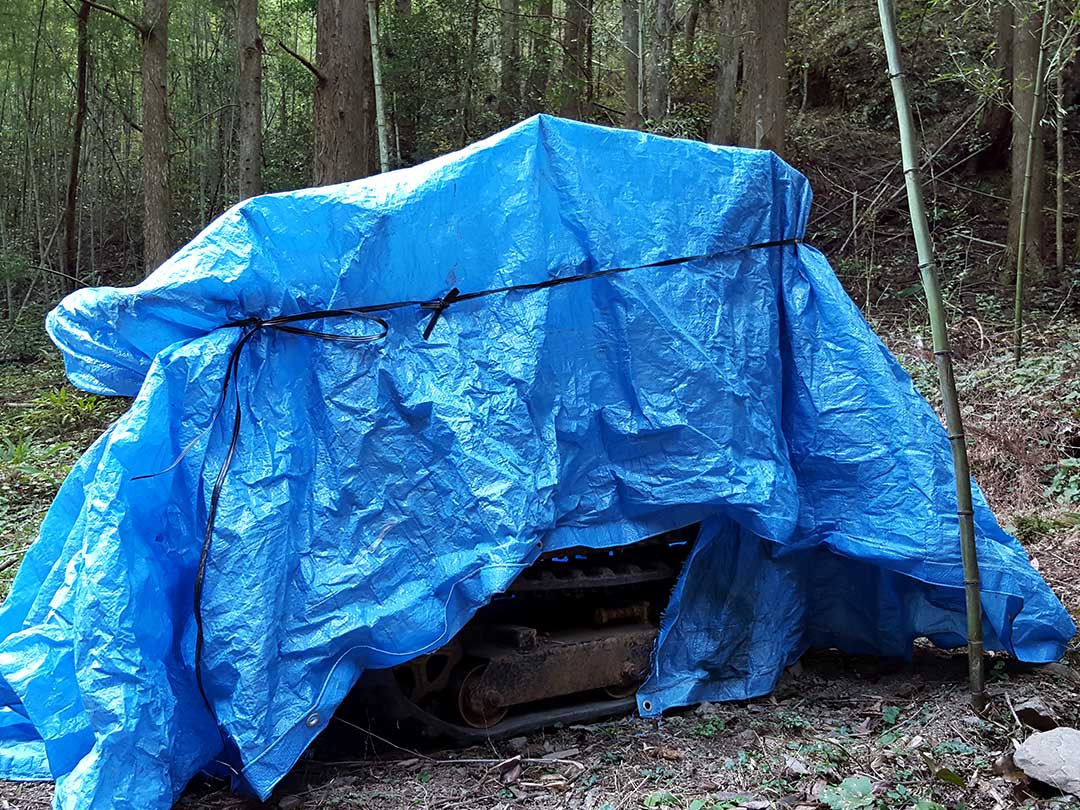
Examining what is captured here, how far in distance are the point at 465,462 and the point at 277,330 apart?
0.72 m

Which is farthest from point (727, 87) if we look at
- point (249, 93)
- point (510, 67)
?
point (249, 93)

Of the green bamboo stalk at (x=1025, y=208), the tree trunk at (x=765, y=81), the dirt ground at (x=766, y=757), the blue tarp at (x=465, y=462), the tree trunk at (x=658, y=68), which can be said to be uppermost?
the tree trunk at (x=658, y=68)

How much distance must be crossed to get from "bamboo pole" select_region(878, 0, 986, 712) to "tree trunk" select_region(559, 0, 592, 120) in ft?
41.3

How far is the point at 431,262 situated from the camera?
131 inches

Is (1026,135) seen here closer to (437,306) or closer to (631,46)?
(631,46)

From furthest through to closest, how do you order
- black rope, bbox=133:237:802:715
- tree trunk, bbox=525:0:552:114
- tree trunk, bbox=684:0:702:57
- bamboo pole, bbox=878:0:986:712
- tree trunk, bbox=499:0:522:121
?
1. tree trunk, bbox=684:0:702:57
2. tree trunk, bbox=499:0:522:121
3. tree trunk, bbox=525:0:552:114
4. bamboo pole, bbox=878:0:986:712
5. black rope, bbox=133:237:802:715

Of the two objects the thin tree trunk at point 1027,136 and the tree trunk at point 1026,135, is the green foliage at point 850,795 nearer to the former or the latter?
the thin tree trunk at point 1027,136

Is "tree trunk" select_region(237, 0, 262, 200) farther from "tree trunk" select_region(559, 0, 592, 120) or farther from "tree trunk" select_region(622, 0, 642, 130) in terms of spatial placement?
"tree trunk" select_region(559, 0, 592, 120)

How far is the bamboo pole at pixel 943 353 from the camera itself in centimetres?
313

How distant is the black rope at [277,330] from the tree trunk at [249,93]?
27.9 feet

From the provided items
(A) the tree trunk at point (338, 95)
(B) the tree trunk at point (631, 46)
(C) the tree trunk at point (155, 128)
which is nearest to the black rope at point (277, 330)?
(A) the tree trunk at point (338, 95)

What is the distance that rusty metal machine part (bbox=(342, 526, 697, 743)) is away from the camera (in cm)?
350

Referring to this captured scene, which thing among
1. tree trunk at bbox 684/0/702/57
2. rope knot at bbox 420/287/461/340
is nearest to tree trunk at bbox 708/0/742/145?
tree trunk at bbox 684/0/702/57

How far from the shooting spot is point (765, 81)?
34.8 feet
